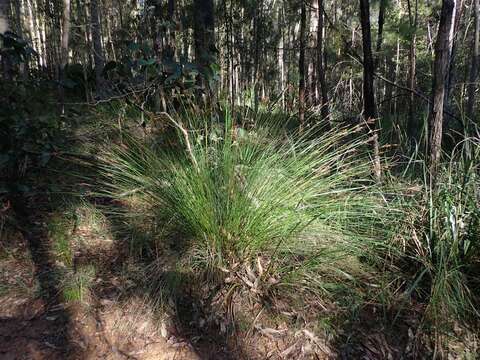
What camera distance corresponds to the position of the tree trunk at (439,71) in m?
2.04

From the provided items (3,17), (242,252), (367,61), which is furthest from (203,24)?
(242,252)

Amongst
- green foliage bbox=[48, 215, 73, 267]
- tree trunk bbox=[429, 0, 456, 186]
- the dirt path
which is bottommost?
the dirt path

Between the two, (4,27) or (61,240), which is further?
(4,27)

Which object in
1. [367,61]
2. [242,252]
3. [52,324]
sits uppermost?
[367,61]

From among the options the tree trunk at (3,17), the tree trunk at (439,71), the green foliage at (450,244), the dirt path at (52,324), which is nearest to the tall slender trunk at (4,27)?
the tree trunk at (3,17)

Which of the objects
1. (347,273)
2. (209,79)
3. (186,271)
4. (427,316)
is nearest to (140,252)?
(186,271)

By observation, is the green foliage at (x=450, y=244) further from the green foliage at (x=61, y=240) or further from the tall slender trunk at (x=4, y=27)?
the tall slender trunk at (x=4, y=27)

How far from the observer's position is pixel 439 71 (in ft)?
6.97

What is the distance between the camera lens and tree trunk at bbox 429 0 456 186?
6.69ft

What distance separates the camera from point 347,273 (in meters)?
2.12

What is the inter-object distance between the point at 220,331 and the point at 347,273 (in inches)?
30.8

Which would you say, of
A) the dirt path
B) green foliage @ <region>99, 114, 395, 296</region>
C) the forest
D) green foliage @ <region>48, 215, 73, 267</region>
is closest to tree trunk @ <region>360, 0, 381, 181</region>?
the forest

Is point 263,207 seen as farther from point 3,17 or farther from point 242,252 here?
point 3,17

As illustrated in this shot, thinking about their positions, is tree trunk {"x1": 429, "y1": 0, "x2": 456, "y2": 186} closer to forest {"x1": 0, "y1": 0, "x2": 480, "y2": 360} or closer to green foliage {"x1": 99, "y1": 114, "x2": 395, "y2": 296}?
forest {"x1": 0, "y1": 0, "x2": 480, "y2": 360}
